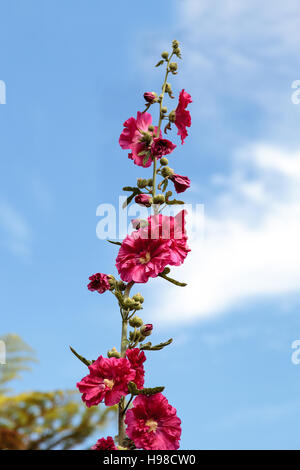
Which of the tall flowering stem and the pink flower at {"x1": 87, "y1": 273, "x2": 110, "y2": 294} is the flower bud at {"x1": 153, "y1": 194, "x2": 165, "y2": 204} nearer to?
the tall flowering stem

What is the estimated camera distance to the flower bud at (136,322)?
3.35 meters

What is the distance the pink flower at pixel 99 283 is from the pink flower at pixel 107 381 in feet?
1.88

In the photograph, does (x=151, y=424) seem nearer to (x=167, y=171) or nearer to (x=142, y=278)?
(x=142, y=278)

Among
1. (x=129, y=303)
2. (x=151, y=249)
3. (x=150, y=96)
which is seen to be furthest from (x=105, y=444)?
(x=150, y=96)

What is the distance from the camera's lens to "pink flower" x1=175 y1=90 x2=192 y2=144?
392 centimetres

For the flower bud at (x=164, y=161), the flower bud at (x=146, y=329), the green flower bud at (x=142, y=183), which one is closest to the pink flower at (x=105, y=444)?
the flower bud at (x=146, y=329)

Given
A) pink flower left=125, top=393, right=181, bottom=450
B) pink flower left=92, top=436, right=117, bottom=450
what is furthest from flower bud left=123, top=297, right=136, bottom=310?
pink flower left=92, top=436, right=117, bottom=450

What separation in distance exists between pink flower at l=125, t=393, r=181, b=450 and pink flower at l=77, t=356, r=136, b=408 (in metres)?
0.13

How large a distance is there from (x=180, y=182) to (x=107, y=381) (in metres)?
1.45

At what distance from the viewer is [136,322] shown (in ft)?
11.0

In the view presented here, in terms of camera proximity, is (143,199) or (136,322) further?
(143,199)

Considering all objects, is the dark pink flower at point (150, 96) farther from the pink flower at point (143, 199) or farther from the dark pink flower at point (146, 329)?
the dark pink flower at point (146, 329)

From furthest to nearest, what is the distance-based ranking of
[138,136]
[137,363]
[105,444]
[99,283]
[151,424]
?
[138,136] < [99,283] < [137,363] < [151,424] < [105,444]
